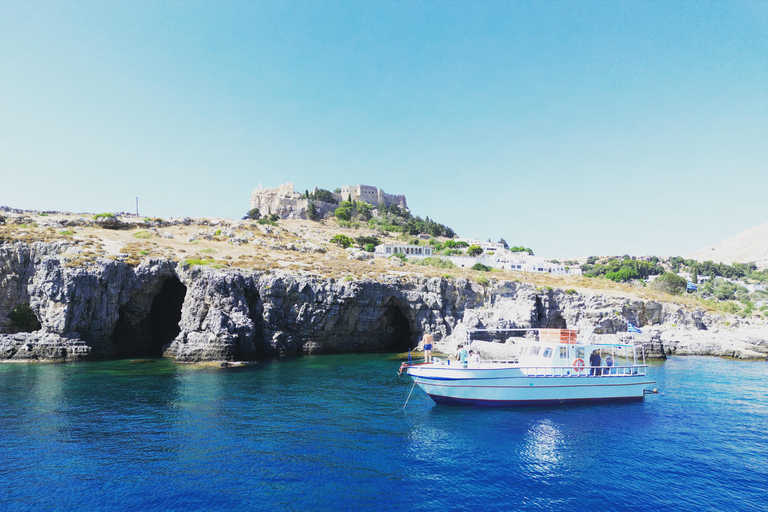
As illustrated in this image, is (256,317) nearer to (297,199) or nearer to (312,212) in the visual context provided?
(312,212)

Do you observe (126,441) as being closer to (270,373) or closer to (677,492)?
(270,373)

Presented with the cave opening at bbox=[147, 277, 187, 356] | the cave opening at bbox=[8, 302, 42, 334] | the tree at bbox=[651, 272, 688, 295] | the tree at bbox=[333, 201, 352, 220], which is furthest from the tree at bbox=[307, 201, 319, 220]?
the tree at bbox=[651, 272, 688, 295]

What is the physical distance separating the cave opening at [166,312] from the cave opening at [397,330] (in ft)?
87.3

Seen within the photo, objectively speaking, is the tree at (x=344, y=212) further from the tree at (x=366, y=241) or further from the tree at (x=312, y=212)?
the tree at (x=366, y=241)

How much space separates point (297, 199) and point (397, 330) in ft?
292

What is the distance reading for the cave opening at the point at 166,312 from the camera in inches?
2092

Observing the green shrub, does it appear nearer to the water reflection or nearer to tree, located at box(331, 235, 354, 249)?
tree, located at box(331, 235, 354, 249)

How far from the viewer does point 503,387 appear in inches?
1072

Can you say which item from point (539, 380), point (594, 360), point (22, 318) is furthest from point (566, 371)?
point (22, 318)

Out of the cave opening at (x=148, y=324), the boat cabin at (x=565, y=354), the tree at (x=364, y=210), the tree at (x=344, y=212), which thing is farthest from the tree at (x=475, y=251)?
the boat cabin at (x=565, y=354)

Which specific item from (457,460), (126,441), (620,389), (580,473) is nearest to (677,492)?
(580,473)

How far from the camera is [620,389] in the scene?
29.2m

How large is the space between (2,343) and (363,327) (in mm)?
35867

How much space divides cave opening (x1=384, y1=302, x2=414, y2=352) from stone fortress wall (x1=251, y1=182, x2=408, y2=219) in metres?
80.6
